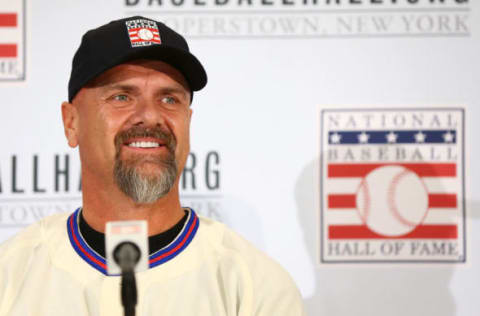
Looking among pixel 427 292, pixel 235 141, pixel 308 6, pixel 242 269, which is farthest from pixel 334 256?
pixel 308 6

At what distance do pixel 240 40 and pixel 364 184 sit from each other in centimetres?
60

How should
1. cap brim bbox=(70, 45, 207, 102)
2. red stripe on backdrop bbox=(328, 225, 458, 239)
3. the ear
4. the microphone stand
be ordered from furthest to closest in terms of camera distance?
red stripe on backdrop bbox=(328, 225, 458, 239) < the ear < cap brim bbox=(70, 45, 207, 102) < the microphone stand

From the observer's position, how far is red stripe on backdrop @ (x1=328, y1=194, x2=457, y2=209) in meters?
1.71

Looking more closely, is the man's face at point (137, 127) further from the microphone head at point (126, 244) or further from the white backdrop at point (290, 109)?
the white backdrop at point (290, 109)

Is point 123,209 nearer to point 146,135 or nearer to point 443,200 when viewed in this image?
point 146,135

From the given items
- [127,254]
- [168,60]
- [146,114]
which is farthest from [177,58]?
[127,254]

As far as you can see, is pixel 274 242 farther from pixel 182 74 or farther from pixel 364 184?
pixel 182 74

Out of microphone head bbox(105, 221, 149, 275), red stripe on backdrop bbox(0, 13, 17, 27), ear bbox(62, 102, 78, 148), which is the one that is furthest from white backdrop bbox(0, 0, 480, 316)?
microphone head bbox(105, 221, 149, 275)

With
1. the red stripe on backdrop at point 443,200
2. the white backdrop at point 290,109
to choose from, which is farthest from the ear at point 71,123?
the red stripe on backdrop at point 443,200

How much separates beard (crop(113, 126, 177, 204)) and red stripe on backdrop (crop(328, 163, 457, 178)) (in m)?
0.72

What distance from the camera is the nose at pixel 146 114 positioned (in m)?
1.14

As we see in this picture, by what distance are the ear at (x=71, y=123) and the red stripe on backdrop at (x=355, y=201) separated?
82 cm

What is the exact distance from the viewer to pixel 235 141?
68.7 inches

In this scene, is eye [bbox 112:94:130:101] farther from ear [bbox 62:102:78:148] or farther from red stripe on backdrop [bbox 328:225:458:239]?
red stripe on backdrop [bbox 328:225:458:239]
